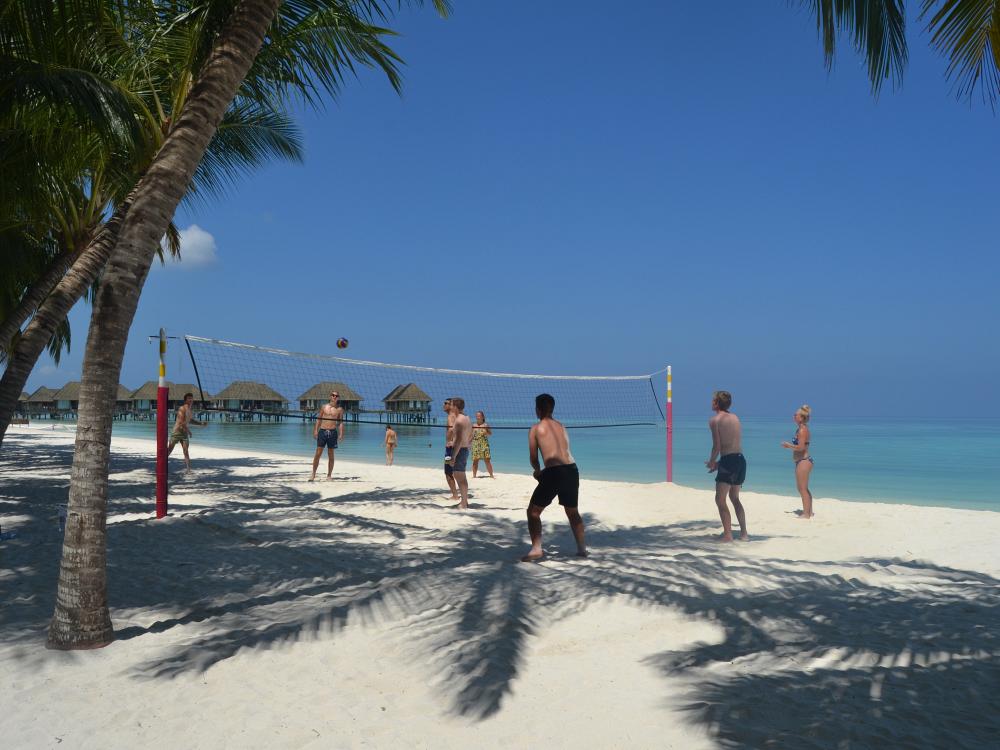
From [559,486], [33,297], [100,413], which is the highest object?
[33,297]

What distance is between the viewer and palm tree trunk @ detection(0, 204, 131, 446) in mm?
7547

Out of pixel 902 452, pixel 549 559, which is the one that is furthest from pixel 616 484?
pixel 902 452

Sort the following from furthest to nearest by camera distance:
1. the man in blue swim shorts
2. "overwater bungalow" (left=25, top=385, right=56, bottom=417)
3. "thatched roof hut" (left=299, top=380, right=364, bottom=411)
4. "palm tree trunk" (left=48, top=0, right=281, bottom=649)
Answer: "overwater bungalow" (left=25, top=385, right=56, bottom=417)
"thatched roof hut" (left=299, top=380, right=364, bottom=411)
the man in blue swim shorts
"palm tree trunk" (left=48, top=0, right=281, bottom=649)

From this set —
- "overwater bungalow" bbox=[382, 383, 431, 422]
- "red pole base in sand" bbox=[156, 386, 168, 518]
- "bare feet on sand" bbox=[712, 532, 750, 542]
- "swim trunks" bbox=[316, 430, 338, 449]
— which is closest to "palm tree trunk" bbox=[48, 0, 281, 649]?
"red pole base in sand" bbox=[156, 386, 168, 518]

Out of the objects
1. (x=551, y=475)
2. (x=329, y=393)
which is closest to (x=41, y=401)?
(x=329, y=393)

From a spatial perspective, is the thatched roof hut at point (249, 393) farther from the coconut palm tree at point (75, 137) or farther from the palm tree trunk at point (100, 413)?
the palm tree trunk at point (100, 413)

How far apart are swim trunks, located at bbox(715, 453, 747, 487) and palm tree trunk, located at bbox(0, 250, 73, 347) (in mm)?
9247

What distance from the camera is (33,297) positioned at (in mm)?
9664

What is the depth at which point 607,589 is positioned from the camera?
16.0 feet

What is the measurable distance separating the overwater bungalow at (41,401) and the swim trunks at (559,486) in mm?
70573

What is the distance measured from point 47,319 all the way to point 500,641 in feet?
22.0

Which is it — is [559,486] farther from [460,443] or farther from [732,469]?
[460,443]

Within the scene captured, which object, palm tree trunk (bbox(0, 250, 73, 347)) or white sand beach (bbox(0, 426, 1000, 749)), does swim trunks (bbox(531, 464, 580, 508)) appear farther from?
palm tree trunk (bbox(0, 250, 73, 347))

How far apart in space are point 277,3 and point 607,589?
4365 millimetres
